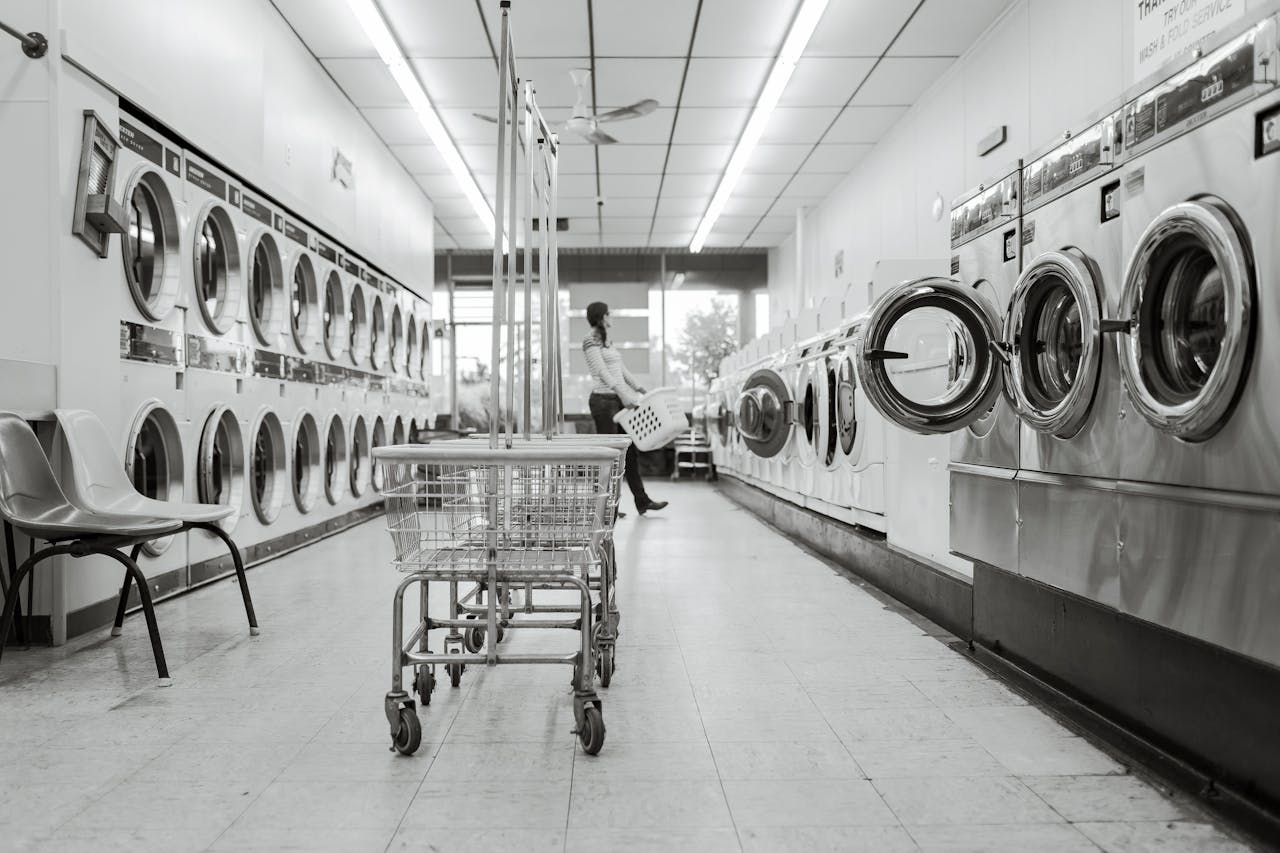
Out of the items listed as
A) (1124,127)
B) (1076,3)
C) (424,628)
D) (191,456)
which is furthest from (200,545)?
(1076,3)

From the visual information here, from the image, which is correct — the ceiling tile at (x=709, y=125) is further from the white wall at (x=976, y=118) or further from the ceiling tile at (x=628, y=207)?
the ceiling tile at (x=628, y=207)

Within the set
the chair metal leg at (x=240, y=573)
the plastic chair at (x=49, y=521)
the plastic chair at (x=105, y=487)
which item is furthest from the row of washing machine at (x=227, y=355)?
the chair metal leg at (x=240, y=573)

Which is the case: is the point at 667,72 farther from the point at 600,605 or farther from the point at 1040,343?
the point at 600,605

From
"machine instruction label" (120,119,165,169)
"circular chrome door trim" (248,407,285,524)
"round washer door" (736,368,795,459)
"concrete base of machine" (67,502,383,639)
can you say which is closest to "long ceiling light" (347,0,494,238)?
"machine instruction label" (120,119,165,169)

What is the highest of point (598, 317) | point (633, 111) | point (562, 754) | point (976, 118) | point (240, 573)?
point (633, 111)

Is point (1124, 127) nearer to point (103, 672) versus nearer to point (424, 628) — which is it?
point (424, 628)

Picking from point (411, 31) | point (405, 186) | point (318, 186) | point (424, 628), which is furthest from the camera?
point (405, 186)

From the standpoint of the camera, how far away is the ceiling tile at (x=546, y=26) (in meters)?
5.09

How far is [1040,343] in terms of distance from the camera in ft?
8.27

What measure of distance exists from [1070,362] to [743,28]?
12.4ft

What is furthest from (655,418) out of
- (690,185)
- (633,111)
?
(690,185)

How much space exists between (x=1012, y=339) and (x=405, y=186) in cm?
695

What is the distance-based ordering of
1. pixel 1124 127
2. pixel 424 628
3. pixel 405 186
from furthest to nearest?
pixel 405 186, pixel 424 628, pixel 1124 127

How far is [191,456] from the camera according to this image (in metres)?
3.91
